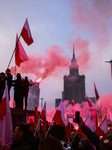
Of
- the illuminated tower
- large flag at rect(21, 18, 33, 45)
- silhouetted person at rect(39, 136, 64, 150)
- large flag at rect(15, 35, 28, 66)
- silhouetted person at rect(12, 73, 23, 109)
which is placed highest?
the illuminated tower

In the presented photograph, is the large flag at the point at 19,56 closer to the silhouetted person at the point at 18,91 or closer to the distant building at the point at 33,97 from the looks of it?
the silhouetted person at the point at 18,91

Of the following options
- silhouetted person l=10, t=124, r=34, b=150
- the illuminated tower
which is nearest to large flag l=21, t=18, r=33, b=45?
silhouetted person l=10, t=124, r=34, b=150

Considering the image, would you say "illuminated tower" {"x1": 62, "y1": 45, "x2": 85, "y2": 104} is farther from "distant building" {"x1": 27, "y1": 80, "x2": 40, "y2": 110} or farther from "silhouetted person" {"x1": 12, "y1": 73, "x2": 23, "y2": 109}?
"silhouetted person" {"x1": 12, "y1": 73, "x2": 23, "y2": 109}

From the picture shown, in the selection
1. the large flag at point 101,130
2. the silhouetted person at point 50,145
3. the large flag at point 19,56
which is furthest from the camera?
the large flag at point 19,56

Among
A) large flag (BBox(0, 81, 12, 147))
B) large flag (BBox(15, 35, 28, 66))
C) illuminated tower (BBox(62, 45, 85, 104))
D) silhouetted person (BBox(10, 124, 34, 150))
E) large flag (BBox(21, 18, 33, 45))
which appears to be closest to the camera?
silhouetted person (BBox(10, 124, 34, 150))

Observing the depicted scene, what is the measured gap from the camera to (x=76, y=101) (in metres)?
151

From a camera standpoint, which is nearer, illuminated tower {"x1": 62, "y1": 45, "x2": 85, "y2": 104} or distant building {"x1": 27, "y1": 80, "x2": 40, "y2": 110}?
distant building {"x1": 27, "y1": 80, "x2": 40, "y2": 110}

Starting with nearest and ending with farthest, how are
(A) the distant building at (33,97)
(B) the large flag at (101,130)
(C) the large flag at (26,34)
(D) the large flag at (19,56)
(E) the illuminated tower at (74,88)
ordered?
(B) the large flag at (101,130) < (D) the large flag at (19,56) < (C) the large flag at (26,34) < (A) the distant building at (33,97) < (E) the illuminated tower at (74,88)

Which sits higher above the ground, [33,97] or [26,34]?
[26,34]

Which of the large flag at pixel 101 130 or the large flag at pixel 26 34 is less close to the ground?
the large flag at pixel 26 34

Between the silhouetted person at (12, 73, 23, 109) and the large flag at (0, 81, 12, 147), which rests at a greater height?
the silhouetted person at (12, 73, 23, 109)

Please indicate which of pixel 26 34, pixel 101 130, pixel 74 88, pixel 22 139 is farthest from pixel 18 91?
pixel 74 88

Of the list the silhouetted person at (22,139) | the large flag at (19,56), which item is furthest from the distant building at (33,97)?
the silhouetted person at (22,139)

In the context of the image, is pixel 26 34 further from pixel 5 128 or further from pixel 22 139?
pixel 22 139
